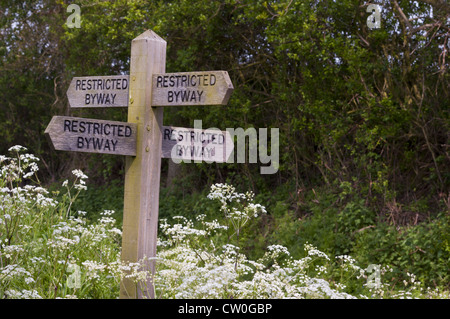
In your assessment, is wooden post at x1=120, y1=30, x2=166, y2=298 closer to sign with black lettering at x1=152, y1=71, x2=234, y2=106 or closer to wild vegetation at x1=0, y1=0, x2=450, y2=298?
sign with black lettering at x1=152, y1=71, x2=234, y2=106

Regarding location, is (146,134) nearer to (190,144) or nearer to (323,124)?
(190,144)

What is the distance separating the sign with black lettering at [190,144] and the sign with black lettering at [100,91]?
456 mm

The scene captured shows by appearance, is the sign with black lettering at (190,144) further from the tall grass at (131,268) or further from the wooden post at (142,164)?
the tall grass at (131,268)

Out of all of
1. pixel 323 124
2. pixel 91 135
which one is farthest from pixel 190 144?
pixel 323 124

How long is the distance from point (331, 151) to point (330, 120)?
571 millimetres

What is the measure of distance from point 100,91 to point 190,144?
2.87 ft

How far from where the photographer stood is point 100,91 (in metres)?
5.08

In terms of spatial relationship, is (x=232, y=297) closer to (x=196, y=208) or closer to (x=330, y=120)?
(x=330, y=120)

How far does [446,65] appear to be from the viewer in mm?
8953

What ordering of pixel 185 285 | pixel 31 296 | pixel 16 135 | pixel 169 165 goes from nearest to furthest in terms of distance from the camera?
pixel 185 285 → pixel 31 296 → pixel 169 165 → pixel 16 135

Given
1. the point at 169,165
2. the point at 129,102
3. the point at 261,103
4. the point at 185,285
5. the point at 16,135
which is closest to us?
the point at 185,285

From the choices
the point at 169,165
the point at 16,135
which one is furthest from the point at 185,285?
the point at 16,135

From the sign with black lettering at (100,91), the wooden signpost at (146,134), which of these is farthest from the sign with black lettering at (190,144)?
the sign with black lettering at (100,91)

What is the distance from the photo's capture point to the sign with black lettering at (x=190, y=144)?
492cm
